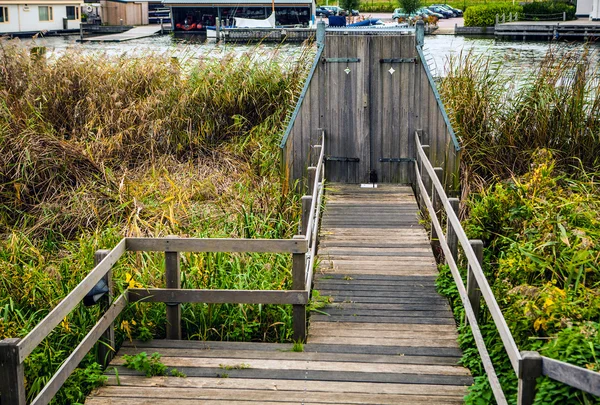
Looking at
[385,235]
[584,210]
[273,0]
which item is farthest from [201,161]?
[273,0]

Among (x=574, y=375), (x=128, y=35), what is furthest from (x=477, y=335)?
(x=128, y=35)

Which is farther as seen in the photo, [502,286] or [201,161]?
[201,161]

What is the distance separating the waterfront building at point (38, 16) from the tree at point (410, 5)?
101 feet

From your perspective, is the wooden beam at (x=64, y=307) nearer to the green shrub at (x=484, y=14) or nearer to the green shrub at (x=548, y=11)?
the green shrub at (x=484, y=14)

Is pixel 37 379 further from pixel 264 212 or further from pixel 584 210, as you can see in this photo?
pixel 584 210

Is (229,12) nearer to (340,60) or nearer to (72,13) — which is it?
(72,13)

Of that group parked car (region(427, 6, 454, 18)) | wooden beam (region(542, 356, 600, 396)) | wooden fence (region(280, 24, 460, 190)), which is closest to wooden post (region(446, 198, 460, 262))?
wooden beam (region(542, 356, 600, 396))

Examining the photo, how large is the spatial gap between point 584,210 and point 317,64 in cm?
479

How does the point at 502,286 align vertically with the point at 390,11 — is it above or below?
below

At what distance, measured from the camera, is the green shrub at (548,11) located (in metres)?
65.2

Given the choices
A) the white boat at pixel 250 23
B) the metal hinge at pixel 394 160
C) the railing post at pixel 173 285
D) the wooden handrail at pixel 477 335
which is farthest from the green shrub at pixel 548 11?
the railing post at pixel 173 285

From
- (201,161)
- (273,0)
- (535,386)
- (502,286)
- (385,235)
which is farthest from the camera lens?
(273,0)

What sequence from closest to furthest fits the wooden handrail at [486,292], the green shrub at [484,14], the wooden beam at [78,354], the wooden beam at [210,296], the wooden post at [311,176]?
the wooden handrail at [486,292], the wooden beam at [78,354], the wooden beam at [210,296], the wooden post at [311,176], the green shrub at [484,14]

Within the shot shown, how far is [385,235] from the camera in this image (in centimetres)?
930
